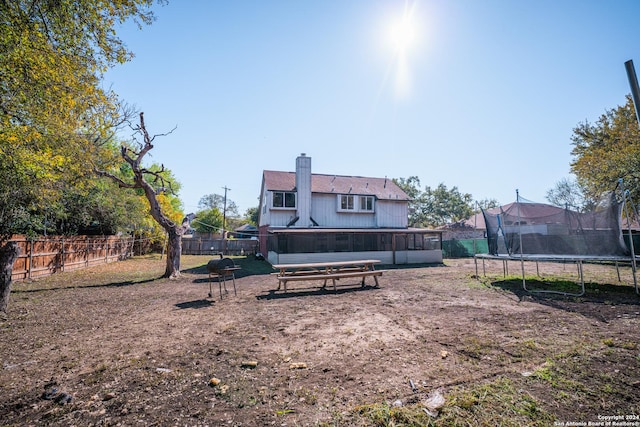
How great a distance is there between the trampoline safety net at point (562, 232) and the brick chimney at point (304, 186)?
12.5 metres

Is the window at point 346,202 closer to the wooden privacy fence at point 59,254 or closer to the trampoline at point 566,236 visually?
the trampoline at point 566,236

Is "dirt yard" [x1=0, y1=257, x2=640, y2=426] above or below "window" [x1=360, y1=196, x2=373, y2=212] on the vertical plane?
below

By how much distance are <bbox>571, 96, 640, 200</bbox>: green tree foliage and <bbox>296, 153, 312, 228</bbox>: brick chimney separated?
18100 mm

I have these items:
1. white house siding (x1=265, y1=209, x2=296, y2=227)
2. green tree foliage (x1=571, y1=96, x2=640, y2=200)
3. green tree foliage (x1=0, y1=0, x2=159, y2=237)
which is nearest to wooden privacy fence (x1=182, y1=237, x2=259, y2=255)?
white house siding (x1=265, y1=209, x2=296, y2=227)

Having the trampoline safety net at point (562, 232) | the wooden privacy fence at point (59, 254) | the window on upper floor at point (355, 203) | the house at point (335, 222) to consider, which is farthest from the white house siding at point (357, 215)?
the wooden privacy fence at point (59, 254)

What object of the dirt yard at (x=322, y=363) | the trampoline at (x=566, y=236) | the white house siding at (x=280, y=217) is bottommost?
the dirt yard at (x=322, y=363)

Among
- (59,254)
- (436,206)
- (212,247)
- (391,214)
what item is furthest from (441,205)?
(59,254)

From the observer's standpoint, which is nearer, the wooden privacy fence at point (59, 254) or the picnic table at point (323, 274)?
the picnic table at point (323, 274)

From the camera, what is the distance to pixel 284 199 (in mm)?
21203

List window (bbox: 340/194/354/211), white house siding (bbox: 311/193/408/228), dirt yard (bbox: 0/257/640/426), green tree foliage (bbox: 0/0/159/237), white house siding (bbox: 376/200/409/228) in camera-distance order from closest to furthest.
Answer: dirt yard (bbox: 0/257/640/426) → green tree foliage (bbox: 0/0/159/237) → white house siding (bbox: 311/193/408/228) → window (bbox: 340/194/354/211) → white house siding (bbox: 376/200/409/228)

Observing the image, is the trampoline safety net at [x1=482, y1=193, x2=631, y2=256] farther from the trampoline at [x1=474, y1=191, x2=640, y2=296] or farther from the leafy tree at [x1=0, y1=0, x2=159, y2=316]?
the leafy tree at [x1=0, y1=0, x2=159, y2=316]

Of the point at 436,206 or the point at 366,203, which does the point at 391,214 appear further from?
the point at 436,206

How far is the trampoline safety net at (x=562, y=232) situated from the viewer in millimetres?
8469

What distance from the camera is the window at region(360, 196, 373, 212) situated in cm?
2281
